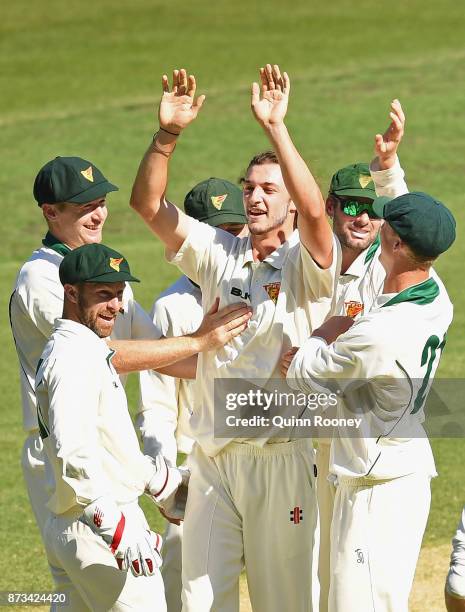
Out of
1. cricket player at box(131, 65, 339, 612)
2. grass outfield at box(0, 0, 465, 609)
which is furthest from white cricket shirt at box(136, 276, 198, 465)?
grass outfield at box(0, 0, 465, 609)

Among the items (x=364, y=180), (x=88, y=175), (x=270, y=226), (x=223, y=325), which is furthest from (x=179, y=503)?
(x=364, y=180)

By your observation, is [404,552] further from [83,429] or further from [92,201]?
[92,201]

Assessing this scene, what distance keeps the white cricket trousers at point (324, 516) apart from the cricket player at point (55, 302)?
3.18 feet

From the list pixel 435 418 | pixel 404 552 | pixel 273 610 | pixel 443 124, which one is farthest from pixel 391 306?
pixel 443 124

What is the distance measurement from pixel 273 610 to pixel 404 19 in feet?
86.6

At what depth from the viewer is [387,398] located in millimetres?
5324

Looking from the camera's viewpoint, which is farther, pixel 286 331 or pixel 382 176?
pixel 382 176

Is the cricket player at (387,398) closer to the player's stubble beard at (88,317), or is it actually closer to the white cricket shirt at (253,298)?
the white cricket shirt at (253,298)

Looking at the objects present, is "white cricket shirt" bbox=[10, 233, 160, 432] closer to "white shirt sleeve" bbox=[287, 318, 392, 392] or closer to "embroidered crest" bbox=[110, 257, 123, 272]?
"embroidered crest" bbox=[110, 257, 123, 272]

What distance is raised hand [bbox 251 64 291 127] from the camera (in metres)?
5.51

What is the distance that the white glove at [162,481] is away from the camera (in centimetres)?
561

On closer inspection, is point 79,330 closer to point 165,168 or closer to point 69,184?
point 165,168

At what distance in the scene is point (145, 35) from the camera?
2991cm

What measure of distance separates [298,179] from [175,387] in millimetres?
1887
